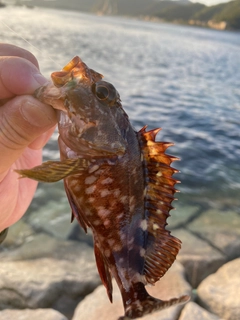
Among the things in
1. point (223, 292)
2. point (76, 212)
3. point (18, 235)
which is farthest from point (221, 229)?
point (76, 212)

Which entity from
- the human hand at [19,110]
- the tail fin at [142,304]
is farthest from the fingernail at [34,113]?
the tail fin at [142,304]

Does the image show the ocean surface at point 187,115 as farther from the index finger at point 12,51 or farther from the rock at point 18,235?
the rock at point 18,235

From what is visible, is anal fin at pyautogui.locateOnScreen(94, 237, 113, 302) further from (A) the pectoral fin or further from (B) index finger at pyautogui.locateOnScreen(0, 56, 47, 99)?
(B) index finger at pyautogui.locateOnScreen(0, 56, 47, 99)

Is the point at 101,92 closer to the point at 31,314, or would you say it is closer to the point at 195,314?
the point at 31,314

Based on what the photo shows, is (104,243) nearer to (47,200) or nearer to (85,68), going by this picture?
(85,68)

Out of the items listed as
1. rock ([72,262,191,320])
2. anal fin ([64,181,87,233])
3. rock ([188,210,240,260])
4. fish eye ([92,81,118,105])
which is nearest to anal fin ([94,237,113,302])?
anal fin ([64,181,87,233])

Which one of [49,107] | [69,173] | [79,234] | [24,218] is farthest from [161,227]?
[24,218]

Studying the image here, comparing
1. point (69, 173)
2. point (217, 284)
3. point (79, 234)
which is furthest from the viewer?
point (79, 234)
